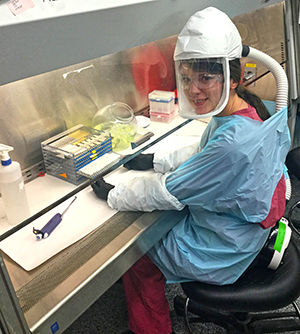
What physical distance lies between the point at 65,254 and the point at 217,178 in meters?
0.58

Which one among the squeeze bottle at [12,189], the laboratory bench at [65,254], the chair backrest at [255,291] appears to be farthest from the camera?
the chair backrest at [255,291]

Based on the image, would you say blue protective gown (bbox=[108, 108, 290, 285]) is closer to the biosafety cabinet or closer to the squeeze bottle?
the biosafety cabinet

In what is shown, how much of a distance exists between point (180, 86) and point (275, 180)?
0.52 m

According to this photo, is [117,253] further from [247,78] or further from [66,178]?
[247,78]

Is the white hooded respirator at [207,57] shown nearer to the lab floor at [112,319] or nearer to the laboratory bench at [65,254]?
the laboratory bench at [65,254]

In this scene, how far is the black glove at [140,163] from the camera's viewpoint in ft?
5.35

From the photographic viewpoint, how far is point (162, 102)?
194 cm

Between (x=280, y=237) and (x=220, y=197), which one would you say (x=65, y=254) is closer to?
(x=220, y=197)

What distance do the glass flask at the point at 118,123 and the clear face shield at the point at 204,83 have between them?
→ 43 cm

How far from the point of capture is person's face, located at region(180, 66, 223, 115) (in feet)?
4.21

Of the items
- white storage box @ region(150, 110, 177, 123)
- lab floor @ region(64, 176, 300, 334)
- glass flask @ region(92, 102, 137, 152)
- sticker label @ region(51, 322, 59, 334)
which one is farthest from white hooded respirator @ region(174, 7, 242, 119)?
lab floor @ region(64, 176, 300, 334)

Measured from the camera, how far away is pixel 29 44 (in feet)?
2.85

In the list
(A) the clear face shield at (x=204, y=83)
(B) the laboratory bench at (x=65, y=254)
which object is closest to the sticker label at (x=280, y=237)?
(B) the laboratory bench at (x=65, y=254)

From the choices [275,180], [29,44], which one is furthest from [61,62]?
[275,180]
